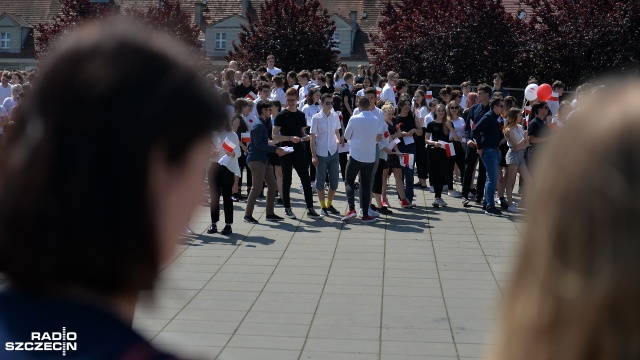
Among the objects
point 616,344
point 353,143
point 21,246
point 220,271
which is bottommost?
point 220,271

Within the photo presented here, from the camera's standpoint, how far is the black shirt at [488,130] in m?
13.7

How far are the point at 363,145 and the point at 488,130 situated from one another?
2072 millimetres

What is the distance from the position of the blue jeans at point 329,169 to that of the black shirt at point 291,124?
55 centimetres

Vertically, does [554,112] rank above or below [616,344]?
below

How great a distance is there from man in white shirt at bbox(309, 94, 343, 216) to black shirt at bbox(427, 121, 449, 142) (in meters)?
1.87

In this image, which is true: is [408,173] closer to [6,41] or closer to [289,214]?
[289,214]

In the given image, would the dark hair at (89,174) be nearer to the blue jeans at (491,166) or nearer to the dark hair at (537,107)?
the blue jeans at (491,166)

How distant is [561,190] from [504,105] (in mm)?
12701

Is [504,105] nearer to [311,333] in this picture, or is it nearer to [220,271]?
[220,271]

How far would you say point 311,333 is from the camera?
24.4 feet

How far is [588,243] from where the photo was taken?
1421 millimetres

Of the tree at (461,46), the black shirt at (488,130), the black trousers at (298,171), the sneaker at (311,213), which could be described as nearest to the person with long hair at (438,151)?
the black shirt at (488,130)

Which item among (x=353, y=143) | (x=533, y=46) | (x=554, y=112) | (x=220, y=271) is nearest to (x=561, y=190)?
(x=220, y=271)

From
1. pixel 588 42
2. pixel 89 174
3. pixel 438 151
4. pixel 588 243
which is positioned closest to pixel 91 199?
pixel 89 174
